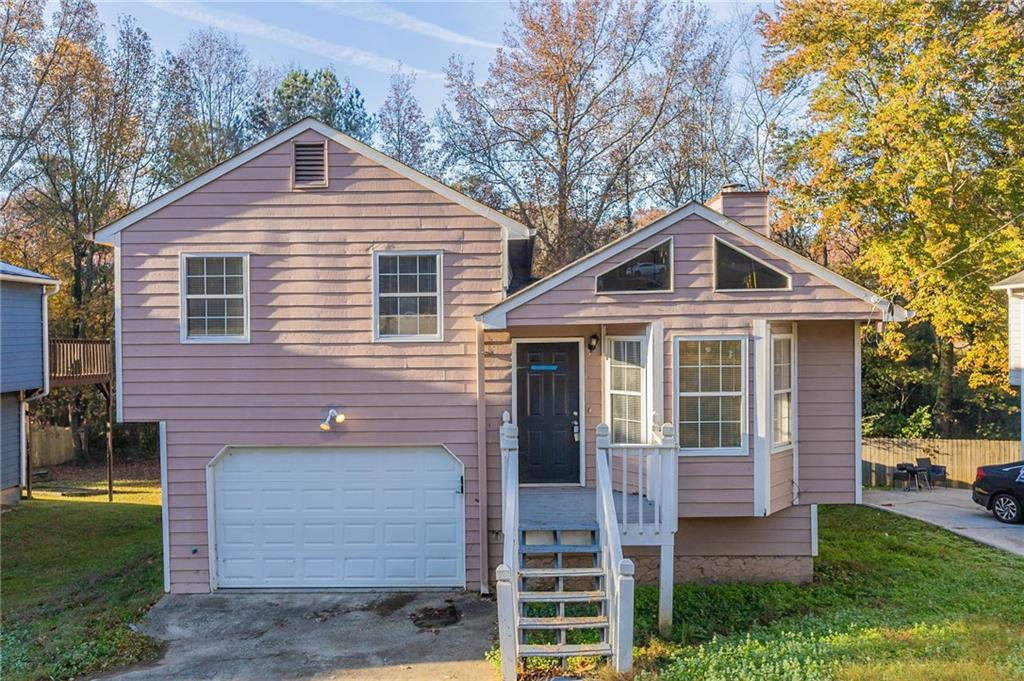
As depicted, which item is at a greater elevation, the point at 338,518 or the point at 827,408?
the point at 827,408

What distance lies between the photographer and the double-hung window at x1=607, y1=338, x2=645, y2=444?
8852 millimetres

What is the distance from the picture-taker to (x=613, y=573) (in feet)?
22.4

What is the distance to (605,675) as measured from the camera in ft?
20.3

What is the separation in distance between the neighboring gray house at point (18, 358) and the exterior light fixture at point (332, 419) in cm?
969

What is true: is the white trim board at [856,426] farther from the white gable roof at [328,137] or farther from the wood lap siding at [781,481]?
the white gable roof at [328,137]

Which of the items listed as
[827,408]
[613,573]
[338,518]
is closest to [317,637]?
[338,518]

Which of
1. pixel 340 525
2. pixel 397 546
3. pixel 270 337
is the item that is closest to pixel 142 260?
pixel 270 337

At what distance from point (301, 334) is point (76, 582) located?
520 cm

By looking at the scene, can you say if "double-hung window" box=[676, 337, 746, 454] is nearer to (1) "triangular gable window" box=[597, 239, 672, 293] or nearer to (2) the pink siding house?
(2) the pink siding house

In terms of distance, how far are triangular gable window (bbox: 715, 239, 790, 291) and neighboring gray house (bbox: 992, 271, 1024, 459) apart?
9830mm

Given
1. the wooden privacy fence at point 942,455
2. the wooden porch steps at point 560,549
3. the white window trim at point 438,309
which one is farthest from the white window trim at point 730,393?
the wooden privacy fence at point 942,455

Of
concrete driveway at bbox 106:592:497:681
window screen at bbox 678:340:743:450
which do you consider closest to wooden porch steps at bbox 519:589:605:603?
concrete driveway at bbox 106:592:497:681

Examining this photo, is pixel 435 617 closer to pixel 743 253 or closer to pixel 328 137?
pixel 743 253

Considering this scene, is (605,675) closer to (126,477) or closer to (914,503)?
(914,503)
